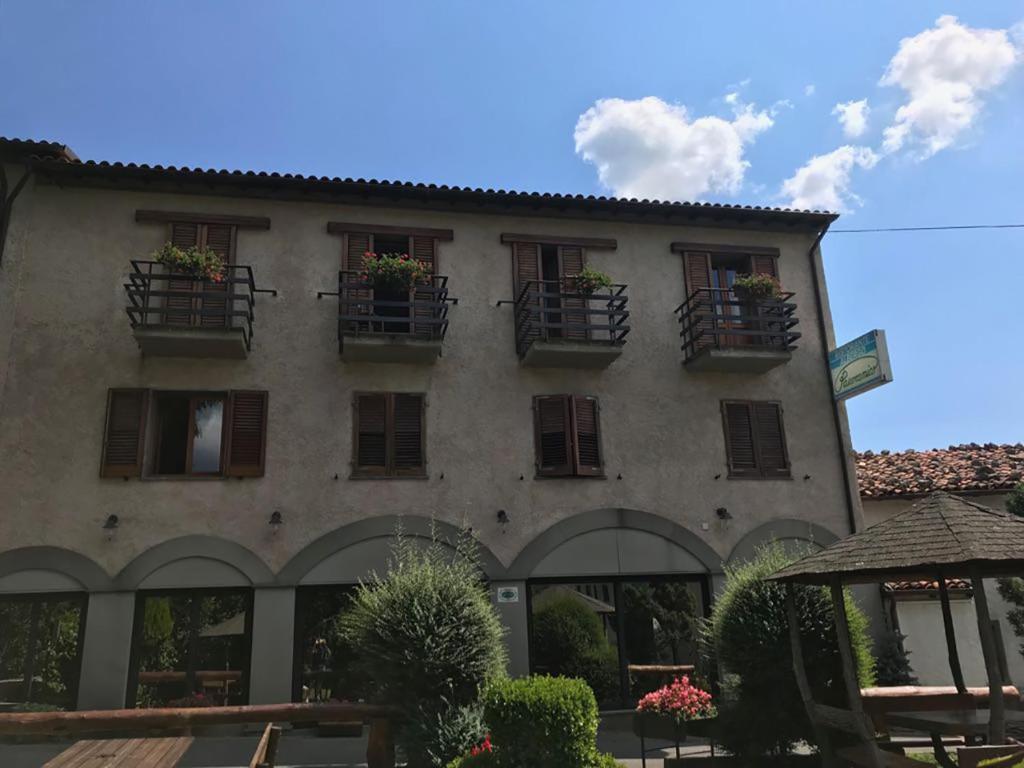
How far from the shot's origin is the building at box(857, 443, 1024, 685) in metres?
16.2

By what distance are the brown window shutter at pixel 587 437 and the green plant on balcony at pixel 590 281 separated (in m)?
2.15

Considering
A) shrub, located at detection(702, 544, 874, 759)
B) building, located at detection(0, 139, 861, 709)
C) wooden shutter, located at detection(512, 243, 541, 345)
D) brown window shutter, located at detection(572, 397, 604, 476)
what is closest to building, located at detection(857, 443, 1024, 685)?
building, located at detection(0, 139, 861, 709)

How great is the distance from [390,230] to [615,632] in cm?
884

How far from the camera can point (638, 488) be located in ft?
50.2

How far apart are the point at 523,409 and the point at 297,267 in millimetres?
5119

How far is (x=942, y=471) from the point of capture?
63.4ft

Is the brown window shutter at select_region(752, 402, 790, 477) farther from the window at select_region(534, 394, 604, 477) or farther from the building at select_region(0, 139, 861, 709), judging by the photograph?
the window at select_region(534, 394, 604, 477)

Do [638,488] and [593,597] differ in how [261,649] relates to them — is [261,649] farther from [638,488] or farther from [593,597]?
[638,488]

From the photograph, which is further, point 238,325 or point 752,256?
point 752,256

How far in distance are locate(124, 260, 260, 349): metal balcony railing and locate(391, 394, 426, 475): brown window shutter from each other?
2.98 metres

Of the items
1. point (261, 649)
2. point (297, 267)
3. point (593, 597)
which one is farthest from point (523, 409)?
point (261, 649)

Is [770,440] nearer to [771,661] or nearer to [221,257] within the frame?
[771,661]

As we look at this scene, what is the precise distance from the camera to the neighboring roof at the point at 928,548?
26.4 ft

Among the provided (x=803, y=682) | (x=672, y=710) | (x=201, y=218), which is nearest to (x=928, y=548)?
(x=803, y=682)
